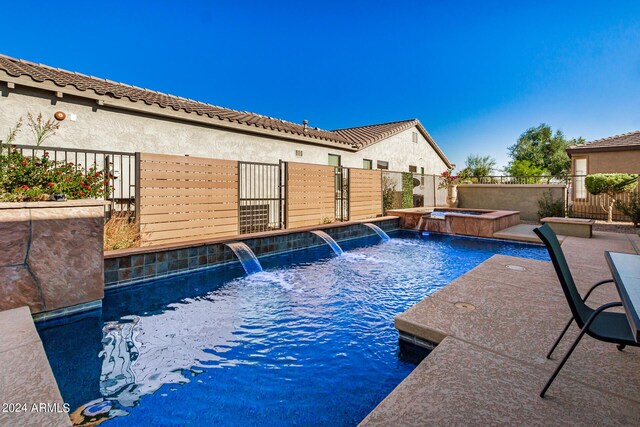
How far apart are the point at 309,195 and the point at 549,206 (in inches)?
420

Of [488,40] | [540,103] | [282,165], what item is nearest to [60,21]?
[282,165]

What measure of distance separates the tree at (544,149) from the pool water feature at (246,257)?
35.6m

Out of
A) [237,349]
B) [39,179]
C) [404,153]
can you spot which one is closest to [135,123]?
[39,179]

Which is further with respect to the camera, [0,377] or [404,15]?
[404,15]

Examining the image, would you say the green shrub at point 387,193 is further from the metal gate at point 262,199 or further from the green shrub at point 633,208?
the green shrub at point 633,208

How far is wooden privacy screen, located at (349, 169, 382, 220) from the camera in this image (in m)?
11.9

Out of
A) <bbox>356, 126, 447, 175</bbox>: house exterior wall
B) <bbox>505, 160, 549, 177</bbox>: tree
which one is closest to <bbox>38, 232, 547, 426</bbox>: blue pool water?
<bbox>356, 126, 447, 175</bbox>: house exterior wall

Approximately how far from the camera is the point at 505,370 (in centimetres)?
222

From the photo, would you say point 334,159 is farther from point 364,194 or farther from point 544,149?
point 544,149

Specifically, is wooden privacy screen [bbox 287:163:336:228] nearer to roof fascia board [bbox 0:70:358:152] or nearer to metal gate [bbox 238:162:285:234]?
metal gate [bbox 238:162:285:234]

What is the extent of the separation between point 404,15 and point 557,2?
251 inches

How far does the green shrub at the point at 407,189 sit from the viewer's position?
15.1 m

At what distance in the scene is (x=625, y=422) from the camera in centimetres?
173

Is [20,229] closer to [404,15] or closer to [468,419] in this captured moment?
[468,419]
